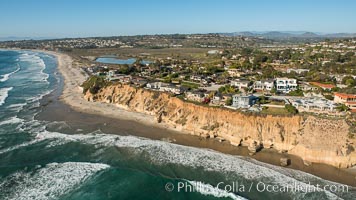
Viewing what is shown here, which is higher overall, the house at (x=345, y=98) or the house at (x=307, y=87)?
the house at (x=345, y=98)

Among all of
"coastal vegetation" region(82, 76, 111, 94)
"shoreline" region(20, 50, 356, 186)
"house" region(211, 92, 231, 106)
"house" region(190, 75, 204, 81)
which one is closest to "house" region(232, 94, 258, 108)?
"house" region(211, 92, 231, 106)

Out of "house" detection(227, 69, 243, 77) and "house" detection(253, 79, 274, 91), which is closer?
"house" detection(253, 79, 274, 91)

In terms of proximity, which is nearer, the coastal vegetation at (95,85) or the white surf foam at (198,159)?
the white surf foam at (198,159)

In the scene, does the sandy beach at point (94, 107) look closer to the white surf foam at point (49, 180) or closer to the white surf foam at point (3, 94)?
the white surf foam at point (3, 94)

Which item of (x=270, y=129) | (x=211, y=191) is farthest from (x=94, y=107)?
(x=211, y=191)

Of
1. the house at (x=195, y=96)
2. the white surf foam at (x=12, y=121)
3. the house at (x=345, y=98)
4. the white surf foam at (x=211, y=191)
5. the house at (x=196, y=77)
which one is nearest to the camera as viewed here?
the white surf foam at (x=211, y=191)

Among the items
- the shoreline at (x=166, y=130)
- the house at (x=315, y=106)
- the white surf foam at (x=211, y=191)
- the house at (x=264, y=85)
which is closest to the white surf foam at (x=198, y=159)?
the shoreline at (x=166, y=130)

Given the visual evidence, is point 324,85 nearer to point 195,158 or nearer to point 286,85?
point 286,85

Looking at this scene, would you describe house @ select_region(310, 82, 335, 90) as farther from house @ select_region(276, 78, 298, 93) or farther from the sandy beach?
the sandy beach
